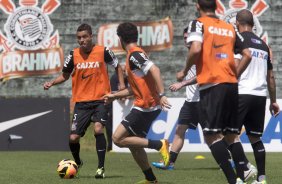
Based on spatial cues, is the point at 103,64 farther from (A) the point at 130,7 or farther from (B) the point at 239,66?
(A) the point at 130,7

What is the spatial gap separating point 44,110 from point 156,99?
351 inches

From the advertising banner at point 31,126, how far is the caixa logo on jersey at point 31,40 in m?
2.72

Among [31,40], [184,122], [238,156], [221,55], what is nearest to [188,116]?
[184,122]

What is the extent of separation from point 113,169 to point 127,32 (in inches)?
148

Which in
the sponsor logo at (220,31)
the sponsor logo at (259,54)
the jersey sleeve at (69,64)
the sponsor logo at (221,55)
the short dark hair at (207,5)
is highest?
the short dark hair at (207,5)

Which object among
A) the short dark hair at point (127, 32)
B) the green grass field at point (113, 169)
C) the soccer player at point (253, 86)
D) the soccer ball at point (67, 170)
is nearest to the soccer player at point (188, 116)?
the green grass field at point (113, 169)

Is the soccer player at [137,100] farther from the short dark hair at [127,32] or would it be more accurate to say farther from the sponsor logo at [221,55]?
the sponsor logo at [221,55]

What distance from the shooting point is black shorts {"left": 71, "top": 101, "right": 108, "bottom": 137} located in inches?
460

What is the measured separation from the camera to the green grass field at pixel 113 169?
1076cm

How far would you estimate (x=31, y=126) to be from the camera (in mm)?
18391

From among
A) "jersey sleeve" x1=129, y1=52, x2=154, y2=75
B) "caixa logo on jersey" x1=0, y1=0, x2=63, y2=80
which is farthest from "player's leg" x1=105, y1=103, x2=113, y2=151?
"jersey sleeve" x1=129, y1=52, x2=154, y2=75

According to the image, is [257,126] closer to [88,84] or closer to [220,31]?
[220,31]

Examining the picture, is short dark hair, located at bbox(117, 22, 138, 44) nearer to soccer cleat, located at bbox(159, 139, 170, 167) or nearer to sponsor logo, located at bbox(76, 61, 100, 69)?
soccer cleat, located at bbox(159, 139, 170, 167)

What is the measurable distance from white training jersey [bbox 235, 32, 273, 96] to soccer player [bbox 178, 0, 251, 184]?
1.19 metres
